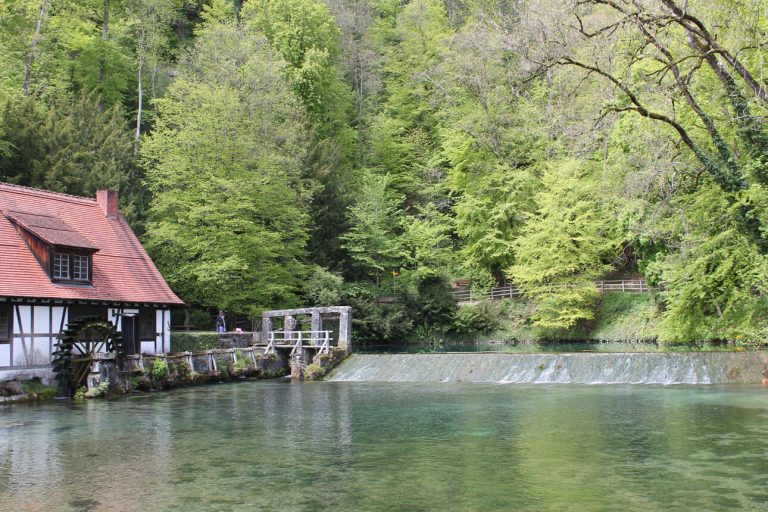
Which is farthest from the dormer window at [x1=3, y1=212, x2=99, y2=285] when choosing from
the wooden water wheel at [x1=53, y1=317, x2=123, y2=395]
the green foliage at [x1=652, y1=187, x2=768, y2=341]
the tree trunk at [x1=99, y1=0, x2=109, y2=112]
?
the tree trunk at [x1=99, y1=0, x2=109, y2=112]

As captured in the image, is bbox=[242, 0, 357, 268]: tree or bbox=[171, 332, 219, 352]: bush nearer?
bbox=[171, 332, 219, 352]: bush

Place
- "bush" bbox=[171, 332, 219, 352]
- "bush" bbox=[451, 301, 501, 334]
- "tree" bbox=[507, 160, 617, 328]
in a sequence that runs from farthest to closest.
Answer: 1. "bush" bbox=[451, 301, 501, 334]
2. "tree" bbox=[507, 160, 617, 328]
3. "bush" bbox=[171, 332, 219, 352]

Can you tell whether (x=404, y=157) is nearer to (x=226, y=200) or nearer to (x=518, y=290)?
(x=518, y=290)

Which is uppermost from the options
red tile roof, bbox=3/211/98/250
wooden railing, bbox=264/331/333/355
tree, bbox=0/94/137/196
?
tree, bbox=0/94/137/196

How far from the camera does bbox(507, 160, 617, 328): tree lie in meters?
40.1

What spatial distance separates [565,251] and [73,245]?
25662 mm

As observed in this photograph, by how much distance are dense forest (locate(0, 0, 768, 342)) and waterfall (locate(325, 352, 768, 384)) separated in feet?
4.99

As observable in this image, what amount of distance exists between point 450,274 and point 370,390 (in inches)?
1008

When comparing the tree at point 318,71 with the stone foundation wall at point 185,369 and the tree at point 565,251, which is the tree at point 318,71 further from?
the stone foundation wall at point 185,369

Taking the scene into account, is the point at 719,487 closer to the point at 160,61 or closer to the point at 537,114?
the point at 537,114

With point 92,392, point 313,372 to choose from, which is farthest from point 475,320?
point 92,392

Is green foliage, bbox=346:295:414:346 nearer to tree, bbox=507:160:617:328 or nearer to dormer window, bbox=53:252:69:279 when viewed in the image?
tree, bbox=507:160:617:328

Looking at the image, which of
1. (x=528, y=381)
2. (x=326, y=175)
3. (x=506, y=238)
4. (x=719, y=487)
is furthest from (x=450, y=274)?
(x=719, y=487)

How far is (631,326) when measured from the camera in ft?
132
